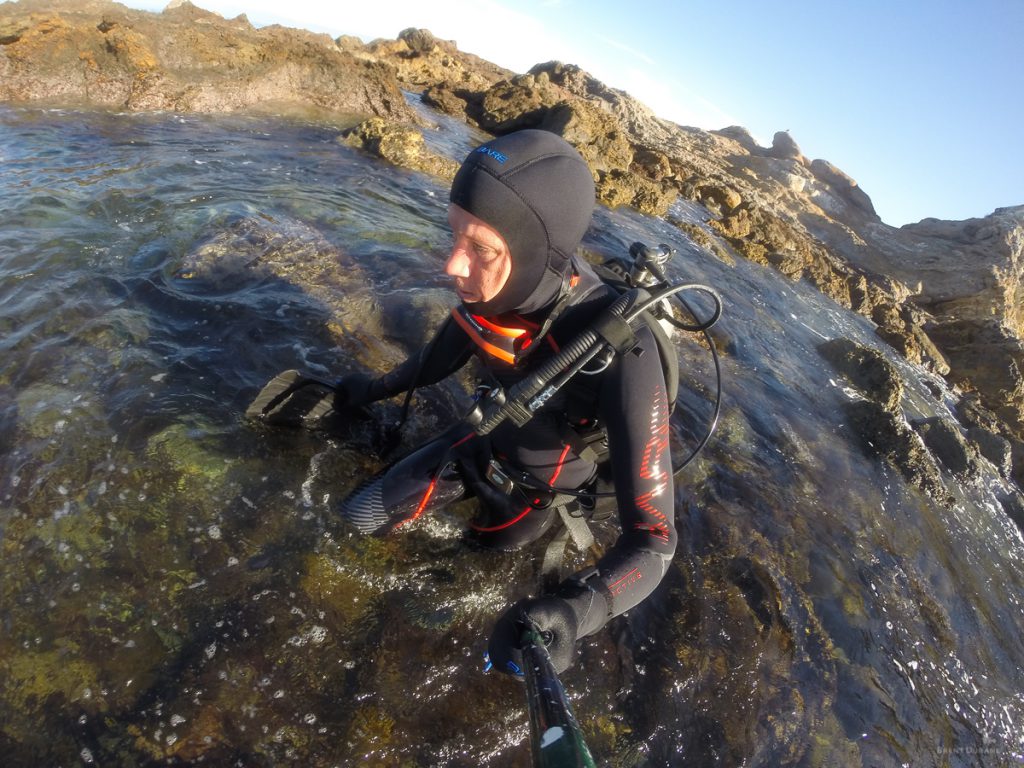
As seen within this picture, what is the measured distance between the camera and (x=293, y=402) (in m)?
3.72

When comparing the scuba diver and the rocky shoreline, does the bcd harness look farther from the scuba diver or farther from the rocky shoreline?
the rocky shoreline

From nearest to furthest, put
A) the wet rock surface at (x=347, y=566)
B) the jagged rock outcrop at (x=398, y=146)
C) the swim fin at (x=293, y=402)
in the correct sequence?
the wet rock surface at (x=347, y=566) → the swim fin at (x=293, y=402) → the jagged rock outcrop at (x=398, y=146)

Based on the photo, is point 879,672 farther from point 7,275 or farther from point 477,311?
point 7,275

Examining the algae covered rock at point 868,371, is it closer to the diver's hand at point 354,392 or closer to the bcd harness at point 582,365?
the bcd harness at point 582,365

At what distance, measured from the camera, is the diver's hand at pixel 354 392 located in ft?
12.1

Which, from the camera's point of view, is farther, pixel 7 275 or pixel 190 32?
pixel 190 32

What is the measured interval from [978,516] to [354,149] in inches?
472

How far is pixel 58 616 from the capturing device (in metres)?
2.56

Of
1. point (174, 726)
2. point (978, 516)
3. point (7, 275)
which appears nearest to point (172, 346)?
point (7, 275)

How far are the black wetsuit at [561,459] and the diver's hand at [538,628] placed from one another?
0.29m

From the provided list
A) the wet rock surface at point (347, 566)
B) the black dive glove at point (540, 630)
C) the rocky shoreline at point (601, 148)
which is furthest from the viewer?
the rocky shoreline at point (601, 148)

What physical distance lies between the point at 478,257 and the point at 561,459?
132 centimetres

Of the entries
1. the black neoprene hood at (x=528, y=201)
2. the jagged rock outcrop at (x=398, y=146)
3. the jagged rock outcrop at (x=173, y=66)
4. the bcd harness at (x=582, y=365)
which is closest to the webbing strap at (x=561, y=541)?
the bcd harness at (x=582, y=365)

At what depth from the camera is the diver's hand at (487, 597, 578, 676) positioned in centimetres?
197
